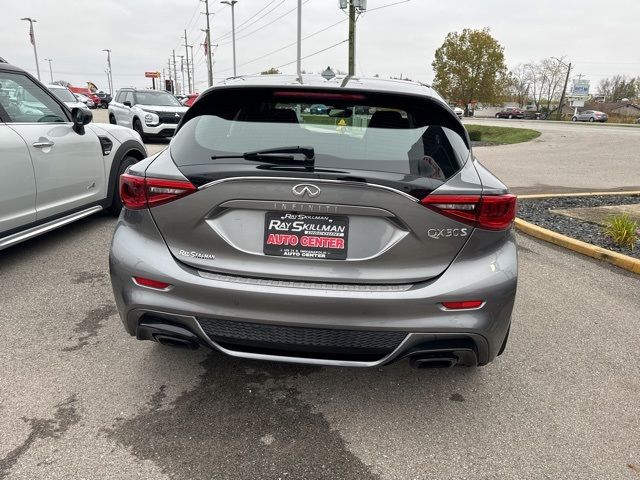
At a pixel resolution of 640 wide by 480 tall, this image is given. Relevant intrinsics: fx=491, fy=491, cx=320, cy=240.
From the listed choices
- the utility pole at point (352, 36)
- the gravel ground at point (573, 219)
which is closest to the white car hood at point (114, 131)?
the gravel ground at point (573, 219)

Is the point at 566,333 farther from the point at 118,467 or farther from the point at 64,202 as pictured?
the point at 64,202

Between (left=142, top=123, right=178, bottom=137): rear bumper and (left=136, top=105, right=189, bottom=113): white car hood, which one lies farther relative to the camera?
(left=136, top=105, right=189, bottom=113): white car hood

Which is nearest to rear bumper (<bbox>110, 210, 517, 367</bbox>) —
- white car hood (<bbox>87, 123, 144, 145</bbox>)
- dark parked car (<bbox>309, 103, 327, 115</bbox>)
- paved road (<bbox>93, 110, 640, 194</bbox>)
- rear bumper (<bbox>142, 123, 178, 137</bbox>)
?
dark parked car (<bbox>309, 103, 327, 115</bbox>)

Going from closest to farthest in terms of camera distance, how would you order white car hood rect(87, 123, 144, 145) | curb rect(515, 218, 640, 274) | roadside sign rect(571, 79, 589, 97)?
curb rect(515, 218, 640, 274), white car hood rect(87, 123, 144, 145), roadside sign rect(571, 79, 589, 97)

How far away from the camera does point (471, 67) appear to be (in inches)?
2202

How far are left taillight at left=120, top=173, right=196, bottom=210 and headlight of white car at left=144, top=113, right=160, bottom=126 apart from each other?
46.5 feet

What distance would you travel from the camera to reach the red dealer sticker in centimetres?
220

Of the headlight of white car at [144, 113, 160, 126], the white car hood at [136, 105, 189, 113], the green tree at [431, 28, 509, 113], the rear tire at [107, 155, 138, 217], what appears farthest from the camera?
the green tree at [431, 28, 509, 113]

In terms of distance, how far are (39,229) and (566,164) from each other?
13150mm

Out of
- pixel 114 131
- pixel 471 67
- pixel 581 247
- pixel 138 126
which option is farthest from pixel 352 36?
pixel 471 67

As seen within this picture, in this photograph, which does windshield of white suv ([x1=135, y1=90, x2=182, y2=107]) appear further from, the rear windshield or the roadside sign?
the roadside sign

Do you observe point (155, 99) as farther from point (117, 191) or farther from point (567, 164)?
point (567, 164)

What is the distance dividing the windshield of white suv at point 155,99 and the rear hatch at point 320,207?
624 inches

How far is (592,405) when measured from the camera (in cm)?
273
